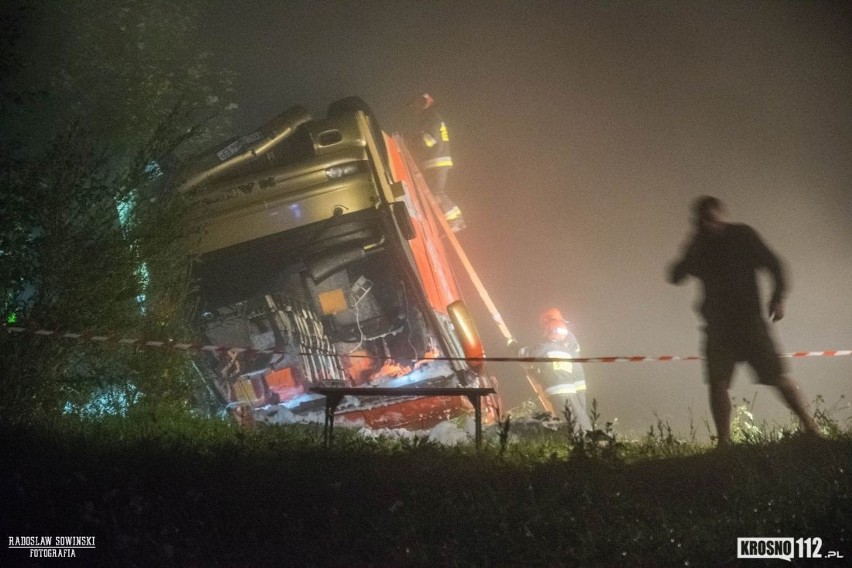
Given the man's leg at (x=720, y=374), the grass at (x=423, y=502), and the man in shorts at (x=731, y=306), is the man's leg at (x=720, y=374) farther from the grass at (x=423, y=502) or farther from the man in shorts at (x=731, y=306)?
the grass at (x=423, y=502)

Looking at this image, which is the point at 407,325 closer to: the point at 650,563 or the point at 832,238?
the point at 650,563

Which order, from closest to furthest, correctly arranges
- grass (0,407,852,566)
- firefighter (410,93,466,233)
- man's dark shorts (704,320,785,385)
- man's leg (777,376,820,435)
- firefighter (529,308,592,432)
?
1. grass (0,407,852,566)
2. man's leg (777,376,820,435)
3. man's dark shorts (704,320,785,385)
4. firefighter (529,308,592,432)
5. firefighter (410,93,466,233)

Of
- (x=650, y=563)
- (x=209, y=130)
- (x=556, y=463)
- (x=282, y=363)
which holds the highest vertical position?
(x=209, y=130)

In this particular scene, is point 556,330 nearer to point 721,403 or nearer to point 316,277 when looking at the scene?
point 316,277

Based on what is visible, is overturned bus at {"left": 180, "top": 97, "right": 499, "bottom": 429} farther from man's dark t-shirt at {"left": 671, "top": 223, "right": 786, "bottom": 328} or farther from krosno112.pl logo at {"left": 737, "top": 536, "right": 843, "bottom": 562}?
krosno112.pl logo at {"left": 737, "top": 536, "right": 843, "bottom": 562}

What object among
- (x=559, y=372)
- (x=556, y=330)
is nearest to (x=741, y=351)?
(x=559, y=372)

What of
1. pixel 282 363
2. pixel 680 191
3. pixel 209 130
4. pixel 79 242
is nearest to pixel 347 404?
pixel 282 363

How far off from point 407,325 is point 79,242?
354 centimetres

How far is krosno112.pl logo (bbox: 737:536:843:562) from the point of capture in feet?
8.94

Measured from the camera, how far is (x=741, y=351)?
15.2 ft

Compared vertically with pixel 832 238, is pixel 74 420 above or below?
below

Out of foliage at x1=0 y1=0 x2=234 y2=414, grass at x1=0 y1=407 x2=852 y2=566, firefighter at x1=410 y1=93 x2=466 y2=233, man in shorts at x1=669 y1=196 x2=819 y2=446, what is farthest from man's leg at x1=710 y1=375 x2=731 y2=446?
firefighter at x1=410 y1=93 x2=466 y2=233

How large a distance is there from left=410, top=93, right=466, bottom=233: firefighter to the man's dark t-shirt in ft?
20.3

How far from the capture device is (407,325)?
806 cm
